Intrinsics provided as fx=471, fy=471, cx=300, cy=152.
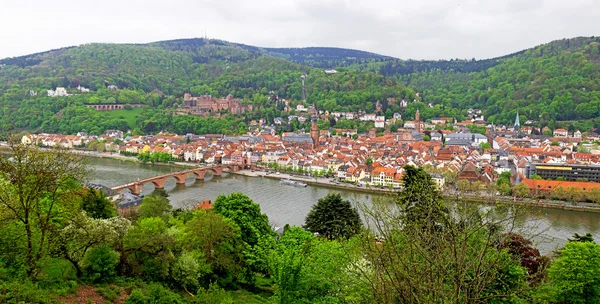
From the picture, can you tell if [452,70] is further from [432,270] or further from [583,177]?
[432,270]

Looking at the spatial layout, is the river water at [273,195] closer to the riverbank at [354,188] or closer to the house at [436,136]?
the riverbank at [354,188]

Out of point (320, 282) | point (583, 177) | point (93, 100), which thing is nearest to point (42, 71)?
point (93, 100)

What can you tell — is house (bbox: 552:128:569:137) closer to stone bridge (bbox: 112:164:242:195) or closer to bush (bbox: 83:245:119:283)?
stone bridge (bbox: 112:164:242:195)

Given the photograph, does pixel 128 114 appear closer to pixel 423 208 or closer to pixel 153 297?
pixel 153 297

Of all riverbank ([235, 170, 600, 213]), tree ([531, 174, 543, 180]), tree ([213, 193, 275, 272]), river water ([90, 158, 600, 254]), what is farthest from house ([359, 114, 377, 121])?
tree ([213, 193, 275, 272])

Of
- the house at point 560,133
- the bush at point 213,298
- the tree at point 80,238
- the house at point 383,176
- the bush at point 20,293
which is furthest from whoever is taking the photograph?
the house at point 560,133

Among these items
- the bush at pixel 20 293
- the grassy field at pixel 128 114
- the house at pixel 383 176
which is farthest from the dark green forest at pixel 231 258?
the grassy field at pixel 128 114

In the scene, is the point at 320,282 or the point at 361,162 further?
the point at 361,162
